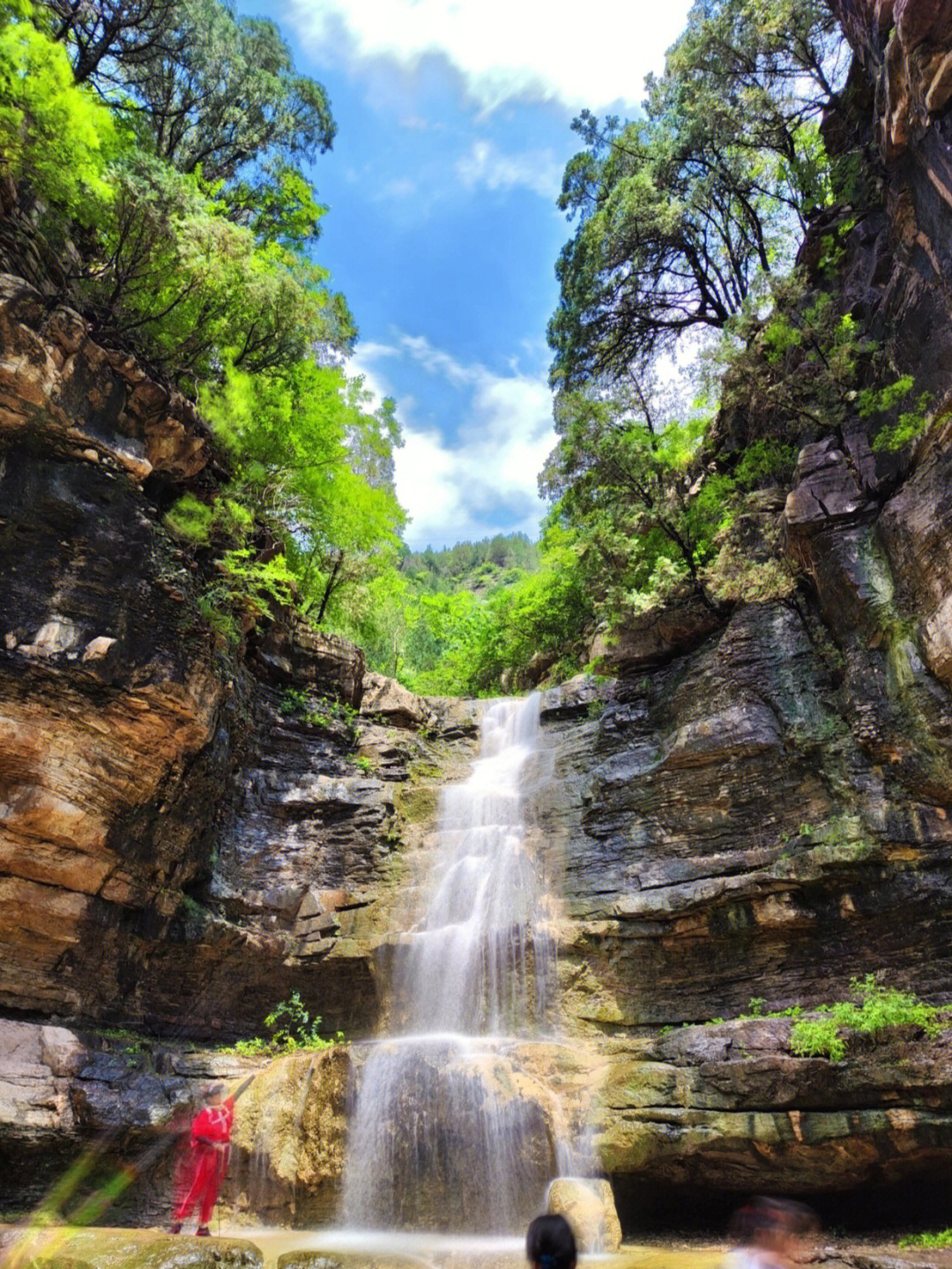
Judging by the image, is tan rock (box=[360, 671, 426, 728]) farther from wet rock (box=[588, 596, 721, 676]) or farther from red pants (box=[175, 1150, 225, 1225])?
red pants (box=[175, 1150, 225, 1225])

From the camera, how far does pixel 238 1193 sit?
9.18m

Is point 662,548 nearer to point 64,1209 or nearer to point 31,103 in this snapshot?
point 31,103

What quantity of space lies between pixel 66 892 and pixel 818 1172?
34.2 feet

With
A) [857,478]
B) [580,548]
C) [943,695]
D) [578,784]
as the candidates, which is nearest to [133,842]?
[578,784]

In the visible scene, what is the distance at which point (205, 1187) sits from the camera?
8516 mm

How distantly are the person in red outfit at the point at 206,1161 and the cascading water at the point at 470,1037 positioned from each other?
62.3 inches

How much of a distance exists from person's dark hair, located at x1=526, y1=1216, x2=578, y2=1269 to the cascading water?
7.20 metres

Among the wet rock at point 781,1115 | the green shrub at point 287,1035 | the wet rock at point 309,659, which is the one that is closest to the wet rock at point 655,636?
the wet rock at point 309,659

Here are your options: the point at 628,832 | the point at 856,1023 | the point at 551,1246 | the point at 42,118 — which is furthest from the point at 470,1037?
Answer: the point at 42,118

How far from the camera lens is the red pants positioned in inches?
331

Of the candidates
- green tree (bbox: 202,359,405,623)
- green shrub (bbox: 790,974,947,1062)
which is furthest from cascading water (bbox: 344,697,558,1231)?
green tree (bbox: 202,359,405,623)

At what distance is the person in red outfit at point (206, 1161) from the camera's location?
27.6 ft

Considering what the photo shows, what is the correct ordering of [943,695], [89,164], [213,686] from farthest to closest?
[213,686]
[89,164]
[943,695]

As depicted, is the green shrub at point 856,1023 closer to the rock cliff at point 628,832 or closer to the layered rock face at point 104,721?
the rock cliff at point 628,832
